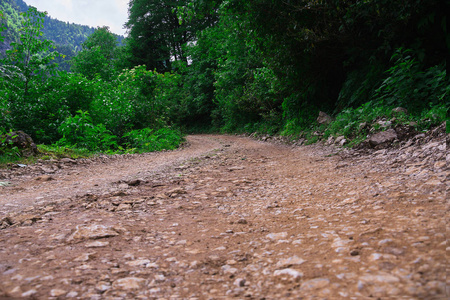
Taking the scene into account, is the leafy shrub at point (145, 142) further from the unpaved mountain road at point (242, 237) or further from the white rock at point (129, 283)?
the white rock at point (129, 283)

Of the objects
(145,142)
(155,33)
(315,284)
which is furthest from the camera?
(155,33)

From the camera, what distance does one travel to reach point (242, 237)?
192 centimetres

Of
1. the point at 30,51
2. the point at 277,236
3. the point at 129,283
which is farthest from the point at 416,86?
the point at 30,51

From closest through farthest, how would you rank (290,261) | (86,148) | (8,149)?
(290,261), (8,149), (86,148)

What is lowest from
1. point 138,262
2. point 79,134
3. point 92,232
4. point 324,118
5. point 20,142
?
point 138,262

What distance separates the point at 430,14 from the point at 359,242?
16.1 feet

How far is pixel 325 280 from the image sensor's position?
1206mm

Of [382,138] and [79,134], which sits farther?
[79,134]

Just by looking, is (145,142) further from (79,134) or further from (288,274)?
(288,274)

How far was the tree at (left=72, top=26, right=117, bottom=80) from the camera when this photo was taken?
22.7 m

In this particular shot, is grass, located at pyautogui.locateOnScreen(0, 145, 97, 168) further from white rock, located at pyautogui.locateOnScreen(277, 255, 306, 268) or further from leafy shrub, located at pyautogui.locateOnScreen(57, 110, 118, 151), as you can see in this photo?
white rock, located at pyautogui.locateOnScreen(277, 255, 306, 268)

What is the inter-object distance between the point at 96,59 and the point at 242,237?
25684 millimetres

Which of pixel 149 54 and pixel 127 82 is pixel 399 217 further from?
pixel 149 54

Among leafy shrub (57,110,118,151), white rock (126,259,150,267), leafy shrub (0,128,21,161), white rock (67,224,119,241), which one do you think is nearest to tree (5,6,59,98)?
leafy shrub (57,110,118,151)
